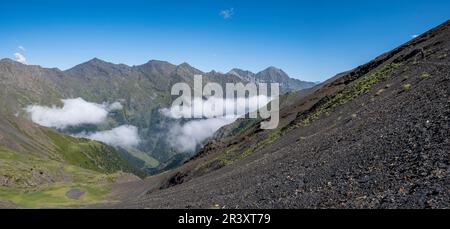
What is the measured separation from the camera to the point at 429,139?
998 inches

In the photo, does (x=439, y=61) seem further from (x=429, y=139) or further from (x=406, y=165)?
(x=406, y=165)

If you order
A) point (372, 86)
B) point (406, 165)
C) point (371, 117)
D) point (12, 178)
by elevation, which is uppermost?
point (372, 86)

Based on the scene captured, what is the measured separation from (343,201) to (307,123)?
38849mm

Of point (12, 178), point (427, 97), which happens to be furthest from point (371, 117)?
point (12, 178)

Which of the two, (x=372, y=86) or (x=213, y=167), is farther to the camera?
(x=213, y=167)

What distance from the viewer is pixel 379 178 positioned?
2248 cm

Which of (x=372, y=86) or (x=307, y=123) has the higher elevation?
(x=372, y=86)

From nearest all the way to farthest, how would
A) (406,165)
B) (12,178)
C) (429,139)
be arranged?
(406,165), (429,139), (12,178)

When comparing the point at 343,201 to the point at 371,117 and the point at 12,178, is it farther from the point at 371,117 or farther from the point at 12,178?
the point at 12,178

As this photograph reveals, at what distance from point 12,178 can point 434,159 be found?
154 meters

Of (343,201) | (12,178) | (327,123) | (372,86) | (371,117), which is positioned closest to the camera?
(343,201)

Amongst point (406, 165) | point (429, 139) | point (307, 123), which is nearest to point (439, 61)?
point (307, 123)

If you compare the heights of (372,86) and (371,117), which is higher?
(372,86)

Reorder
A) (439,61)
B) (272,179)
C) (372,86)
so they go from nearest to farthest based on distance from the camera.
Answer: (272,179)
(439,61)
(372,86)
